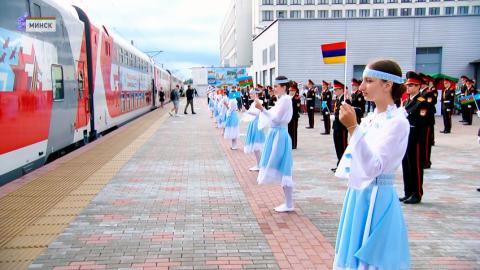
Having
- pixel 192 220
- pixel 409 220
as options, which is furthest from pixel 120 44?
pixel 409 220

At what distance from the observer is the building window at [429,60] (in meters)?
27.6

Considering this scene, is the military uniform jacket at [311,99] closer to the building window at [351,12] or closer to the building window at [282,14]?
the building window at [282,14]

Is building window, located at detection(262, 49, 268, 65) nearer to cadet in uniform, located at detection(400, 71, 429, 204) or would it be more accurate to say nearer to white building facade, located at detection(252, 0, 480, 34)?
cadet in uniform, located at detection(400, 71, 429, 204)

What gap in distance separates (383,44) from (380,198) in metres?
26.9

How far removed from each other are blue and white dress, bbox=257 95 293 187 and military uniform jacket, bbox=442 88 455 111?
11857 mm

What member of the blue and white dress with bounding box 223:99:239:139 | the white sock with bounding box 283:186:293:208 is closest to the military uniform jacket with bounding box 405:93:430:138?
the white sock with bounding box 283:186:293:208

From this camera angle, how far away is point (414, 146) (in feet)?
22.5

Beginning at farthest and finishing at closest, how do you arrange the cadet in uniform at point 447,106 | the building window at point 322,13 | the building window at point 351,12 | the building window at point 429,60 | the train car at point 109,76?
the building window at point 322,13, the building window at point 351,12, the building window at point 429,60, the cadet in uniform at point 447,106, the train car at point 109,76

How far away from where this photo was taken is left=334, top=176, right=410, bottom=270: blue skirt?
112 inches

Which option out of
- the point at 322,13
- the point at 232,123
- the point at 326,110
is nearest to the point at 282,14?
the point at 322,13

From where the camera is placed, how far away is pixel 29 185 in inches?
293

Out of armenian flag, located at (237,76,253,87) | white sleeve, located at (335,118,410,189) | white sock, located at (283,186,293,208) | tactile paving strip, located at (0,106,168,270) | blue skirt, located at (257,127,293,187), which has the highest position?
armenian flag, located at (237,76,253,87)

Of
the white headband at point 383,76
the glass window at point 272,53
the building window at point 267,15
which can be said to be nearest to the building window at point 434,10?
the building window at point 267,15

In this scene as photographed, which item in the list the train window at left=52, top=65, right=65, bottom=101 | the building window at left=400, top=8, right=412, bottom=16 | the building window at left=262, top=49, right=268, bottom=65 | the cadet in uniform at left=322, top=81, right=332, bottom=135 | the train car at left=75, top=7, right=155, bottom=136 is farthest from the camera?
the building window at left=400, top=8, right=412, bottom=16
